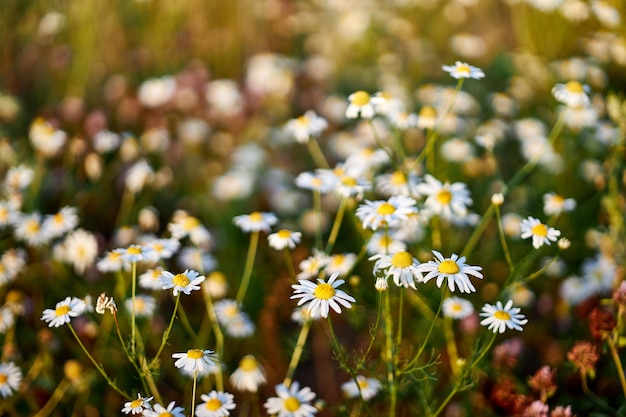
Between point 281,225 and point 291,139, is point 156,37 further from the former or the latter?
point 281,225

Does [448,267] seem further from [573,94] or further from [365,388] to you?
[573,94]

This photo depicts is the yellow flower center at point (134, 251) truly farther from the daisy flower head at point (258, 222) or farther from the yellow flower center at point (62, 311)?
the daisy flower head at point (258, 222)

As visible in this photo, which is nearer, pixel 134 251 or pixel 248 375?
pixel 134 251

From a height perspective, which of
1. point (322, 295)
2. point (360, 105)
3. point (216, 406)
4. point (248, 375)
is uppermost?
point (360, 105)


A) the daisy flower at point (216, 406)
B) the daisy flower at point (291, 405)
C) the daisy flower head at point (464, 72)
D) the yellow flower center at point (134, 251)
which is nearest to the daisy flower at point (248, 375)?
the daisy flower at point (291, 405)

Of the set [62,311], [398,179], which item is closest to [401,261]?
[398,179]

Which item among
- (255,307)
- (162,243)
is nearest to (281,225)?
(255,307)

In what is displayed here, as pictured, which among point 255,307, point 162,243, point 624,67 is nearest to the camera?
point 162,243
